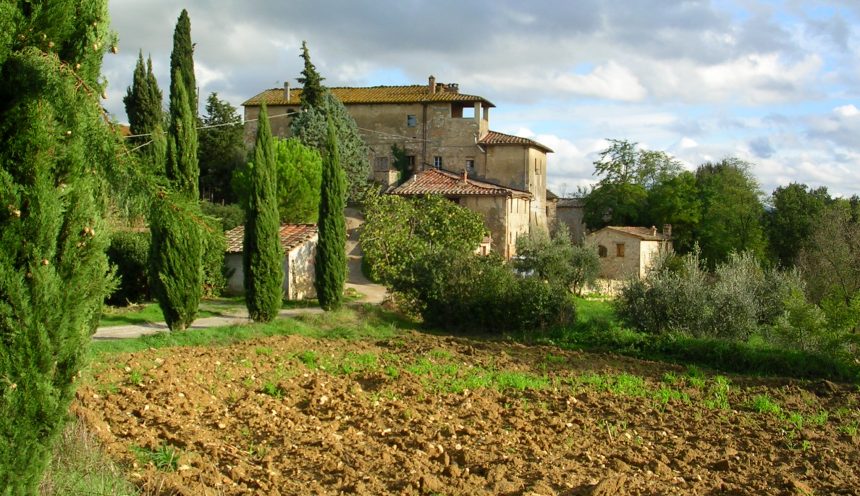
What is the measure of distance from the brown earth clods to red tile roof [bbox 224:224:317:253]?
13.3 m

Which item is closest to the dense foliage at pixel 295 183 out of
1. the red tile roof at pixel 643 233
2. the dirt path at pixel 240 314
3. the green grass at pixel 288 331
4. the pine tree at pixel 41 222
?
the dirt path at pixel 240 314

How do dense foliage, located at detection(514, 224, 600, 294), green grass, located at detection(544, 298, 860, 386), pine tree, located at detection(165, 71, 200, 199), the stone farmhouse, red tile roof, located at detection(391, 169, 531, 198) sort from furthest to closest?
the stone farmhouse < red tile roof, located at detection(391, 169, 531, 198) < dense foliage, located at detection(514, 224, 600, 294) < pine tree, located at detection(165, 71, 200, 199) < green grass, located at detection(544, 298, 860, 386)

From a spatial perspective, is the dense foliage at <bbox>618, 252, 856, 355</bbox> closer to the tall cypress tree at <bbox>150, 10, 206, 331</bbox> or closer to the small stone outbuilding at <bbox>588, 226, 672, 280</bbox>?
the tall cypress tree at <bbox>150, 10, 206, 331</bbox>

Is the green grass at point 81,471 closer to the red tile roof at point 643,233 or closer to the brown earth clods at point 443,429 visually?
the brown earth clods at point 443,429

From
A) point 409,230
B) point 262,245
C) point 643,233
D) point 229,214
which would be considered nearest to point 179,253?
point 262,245

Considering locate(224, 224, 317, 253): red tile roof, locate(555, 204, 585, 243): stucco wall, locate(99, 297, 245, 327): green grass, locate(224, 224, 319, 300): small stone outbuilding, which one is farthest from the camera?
locate(555, 204, 585, 243): stucco wall

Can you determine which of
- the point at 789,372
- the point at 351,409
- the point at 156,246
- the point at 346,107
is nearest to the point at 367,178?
the point at 346,107

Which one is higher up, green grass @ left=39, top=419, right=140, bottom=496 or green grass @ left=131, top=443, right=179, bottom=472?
green grass @ left=39, top=419, right=140, bottom=496

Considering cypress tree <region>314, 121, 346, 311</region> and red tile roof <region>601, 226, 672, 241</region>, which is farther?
red tile roof <region>601, 226, 672, 241</region>

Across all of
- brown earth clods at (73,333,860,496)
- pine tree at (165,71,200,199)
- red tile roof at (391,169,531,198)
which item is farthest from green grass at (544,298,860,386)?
red tile roof at (391,169,531,198)

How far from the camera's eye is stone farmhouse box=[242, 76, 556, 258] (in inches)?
1893

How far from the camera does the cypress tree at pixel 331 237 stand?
2417 centimetres

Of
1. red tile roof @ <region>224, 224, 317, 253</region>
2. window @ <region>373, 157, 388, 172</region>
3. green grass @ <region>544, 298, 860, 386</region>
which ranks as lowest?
green grass @ <region>544, 298, 860, 386</region>

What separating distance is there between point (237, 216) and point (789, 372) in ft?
86.0
